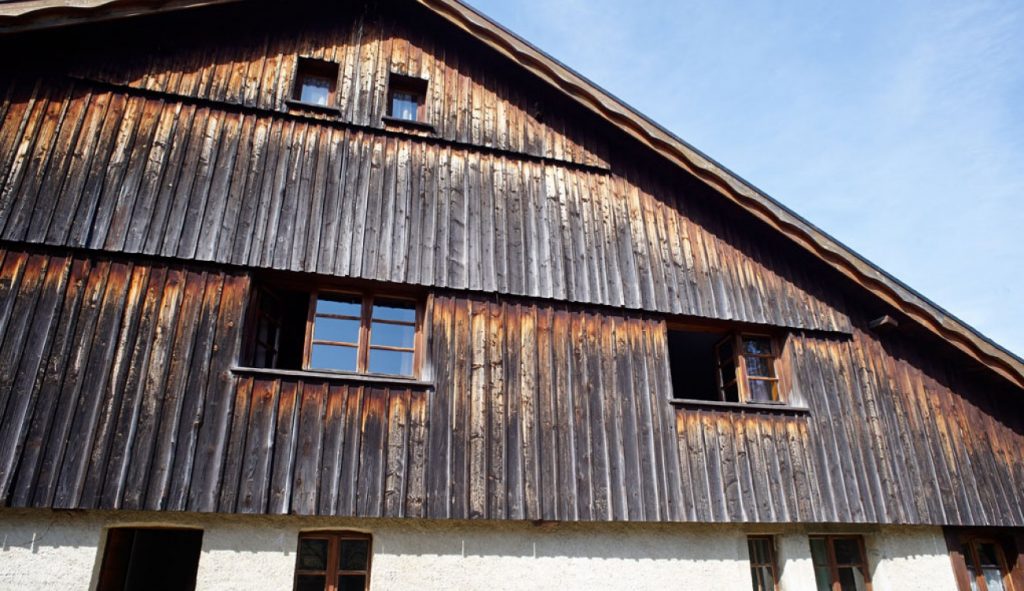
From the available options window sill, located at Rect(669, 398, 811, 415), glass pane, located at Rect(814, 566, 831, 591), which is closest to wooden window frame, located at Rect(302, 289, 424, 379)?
window sill, located at Rect(669, 398, 811, 415)

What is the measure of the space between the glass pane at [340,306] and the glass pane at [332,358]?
0.43 meters

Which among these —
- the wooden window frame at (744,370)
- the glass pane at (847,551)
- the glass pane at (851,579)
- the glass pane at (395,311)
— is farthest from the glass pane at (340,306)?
the glass pane at (851,579)

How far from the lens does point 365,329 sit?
768 cm

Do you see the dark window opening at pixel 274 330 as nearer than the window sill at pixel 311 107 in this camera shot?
Yes

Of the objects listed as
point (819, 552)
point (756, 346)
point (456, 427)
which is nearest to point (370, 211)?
point (456, 427)

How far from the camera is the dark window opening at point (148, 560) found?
6465mm

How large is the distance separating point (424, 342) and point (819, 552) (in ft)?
18.2

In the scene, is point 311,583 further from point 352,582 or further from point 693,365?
point 693,365

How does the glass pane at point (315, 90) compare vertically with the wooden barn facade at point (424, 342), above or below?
above

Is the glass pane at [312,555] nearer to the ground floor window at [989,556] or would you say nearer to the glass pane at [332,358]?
the glass pane at [332,358]

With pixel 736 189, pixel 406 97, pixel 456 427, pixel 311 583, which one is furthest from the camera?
pixel 406 97

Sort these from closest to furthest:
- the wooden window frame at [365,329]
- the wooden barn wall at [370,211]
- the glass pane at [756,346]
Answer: the wooden barn wall at [370,211] < the wooden window frame at [365,329] < the glass pane at [756,346]

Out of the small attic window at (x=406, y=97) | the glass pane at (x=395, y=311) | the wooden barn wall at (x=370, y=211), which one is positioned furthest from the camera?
the small attic window at (x=406, y=97)

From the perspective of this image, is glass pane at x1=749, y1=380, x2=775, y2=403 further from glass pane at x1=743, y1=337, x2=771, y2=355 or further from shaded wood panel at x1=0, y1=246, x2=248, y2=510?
shaded wood panel at x1=0, y1=246, x2=248, y2=510
